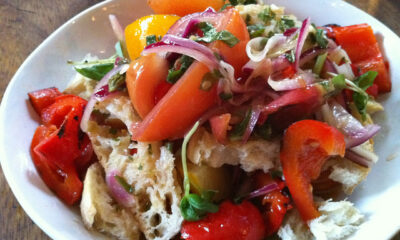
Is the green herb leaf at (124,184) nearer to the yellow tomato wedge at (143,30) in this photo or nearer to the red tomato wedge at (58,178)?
the red tomato wedge at (58,178)

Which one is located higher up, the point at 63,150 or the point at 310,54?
the point at 310,54

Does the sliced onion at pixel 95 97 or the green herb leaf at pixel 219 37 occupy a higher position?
the green herb leaf at pixel 219 37

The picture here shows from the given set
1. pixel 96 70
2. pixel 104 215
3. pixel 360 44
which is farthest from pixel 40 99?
pixel 360 44

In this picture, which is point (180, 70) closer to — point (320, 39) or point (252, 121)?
point (252, 121)

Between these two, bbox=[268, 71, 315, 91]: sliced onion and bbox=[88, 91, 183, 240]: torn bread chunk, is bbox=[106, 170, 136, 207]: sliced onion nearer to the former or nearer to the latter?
bbox=[88, 91, 183, 240]: torn bread chunk

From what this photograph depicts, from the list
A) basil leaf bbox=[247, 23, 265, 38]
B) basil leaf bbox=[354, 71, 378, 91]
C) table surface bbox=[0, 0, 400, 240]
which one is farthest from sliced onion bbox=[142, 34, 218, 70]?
table surface bbox=[0, 0, 400, 240]

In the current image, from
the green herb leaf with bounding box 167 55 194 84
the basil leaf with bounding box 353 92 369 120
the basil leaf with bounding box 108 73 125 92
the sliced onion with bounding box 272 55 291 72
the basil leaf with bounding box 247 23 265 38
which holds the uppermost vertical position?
the green herb leaf with bounding box 167 55 194 84

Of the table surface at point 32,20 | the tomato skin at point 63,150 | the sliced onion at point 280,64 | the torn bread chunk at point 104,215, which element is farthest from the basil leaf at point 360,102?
the tomato skin at point 63,150
